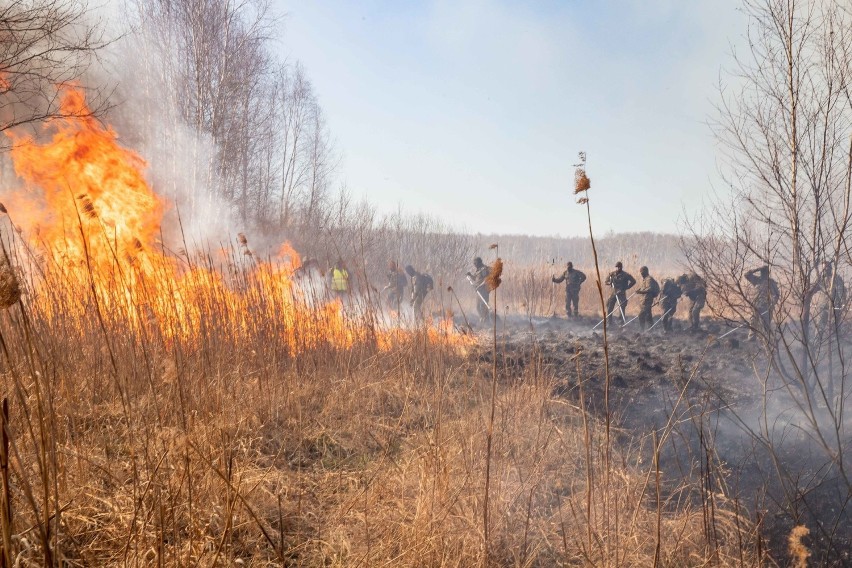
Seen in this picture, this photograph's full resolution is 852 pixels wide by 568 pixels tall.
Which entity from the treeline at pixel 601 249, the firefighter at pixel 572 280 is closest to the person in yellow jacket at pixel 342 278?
the firefighter at pixel 572 280

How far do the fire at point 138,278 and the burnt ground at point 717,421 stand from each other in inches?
84.4

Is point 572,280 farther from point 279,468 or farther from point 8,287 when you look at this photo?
point 8,287

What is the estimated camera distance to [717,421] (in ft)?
8.94

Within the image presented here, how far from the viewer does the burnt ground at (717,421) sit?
2.95 metres

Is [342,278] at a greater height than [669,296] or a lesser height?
greater

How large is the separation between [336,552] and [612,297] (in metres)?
12.0

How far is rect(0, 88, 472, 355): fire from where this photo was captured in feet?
13.5

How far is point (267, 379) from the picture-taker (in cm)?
429

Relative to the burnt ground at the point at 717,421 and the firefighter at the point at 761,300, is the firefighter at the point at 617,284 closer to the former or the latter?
the burnt ground at the point at 717,421

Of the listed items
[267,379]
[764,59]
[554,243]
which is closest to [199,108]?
[267,379]

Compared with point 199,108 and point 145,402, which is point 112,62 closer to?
point 199,108

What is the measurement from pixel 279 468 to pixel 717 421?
276cm

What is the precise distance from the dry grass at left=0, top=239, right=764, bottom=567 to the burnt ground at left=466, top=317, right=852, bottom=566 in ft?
1.03

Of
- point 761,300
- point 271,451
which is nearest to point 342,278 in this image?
point 271,451
